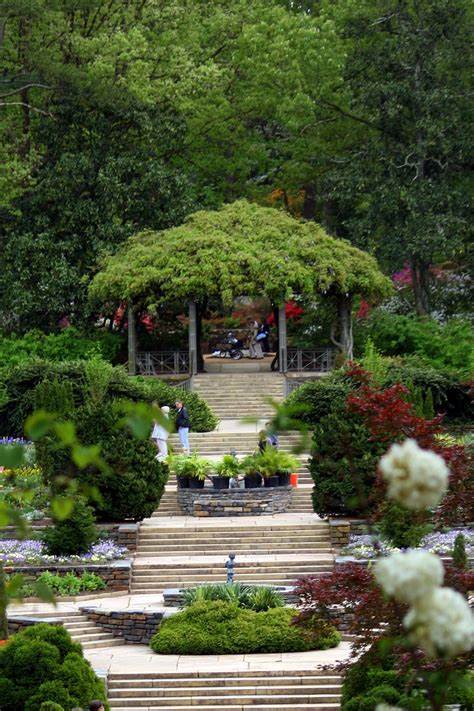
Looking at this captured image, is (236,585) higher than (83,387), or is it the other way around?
(83,387)

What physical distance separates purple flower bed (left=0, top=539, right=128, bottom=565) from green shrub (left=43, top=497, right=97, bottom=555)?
12 centimetres

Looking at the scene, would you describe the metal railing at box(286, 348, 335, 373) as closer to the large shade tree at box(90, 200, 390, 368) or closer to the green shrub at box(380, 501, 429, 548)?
the large shade tree at box(90, 200, 390, 368)

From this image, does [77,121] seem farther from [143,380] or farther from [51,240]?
[143,380]

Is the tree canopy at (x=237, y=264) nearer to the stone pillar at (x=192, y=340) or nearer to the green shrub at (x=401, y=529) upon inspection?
the stone pillar at (x=192, y=340)

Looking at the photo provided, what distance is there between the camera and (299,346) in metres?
42.2

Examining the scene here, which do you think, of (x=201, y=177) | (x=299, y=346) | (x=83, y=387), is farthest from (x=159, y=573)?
(x=201, y=177)

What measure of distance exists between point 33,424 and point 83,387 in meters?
30.5

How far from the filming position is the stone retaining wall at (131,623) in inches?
865

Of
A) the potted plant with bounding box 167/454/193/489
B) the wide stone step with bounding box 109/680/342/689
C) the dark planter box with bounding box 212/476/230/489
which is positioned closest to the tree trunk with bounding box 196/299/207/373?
the potted plant with bounding box 167/454/193/489

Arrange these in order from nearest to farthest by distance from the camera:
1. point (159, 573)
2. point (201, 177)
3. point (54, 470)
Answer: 1. point (159, 573)
2. point (54, 470)
3. point (201, 177)

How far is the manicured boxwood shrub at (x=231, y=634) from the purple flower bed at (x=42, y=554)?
10.8ft

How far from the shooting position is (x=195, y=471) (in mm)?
28750

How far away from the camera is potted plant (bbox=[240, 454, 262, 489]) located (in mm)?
28688

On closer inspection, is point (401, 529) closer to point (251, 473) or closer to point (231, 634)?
point (231, 634)
